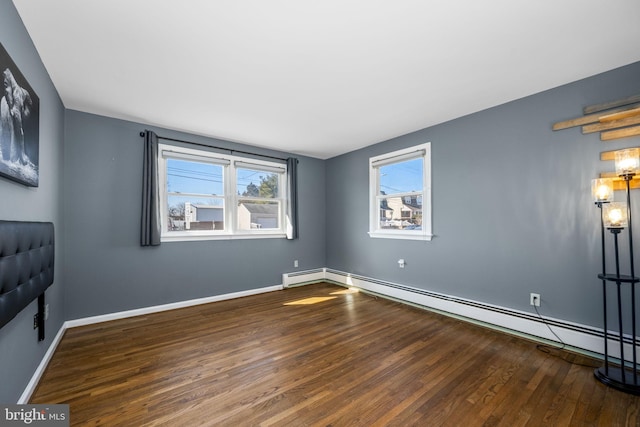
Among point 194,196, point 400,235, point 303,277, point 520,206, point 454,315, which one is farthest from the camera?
point 303,277

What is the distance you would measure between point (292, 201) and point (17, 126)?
136 inches

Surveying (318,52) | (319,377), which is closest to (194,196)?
(318,52)

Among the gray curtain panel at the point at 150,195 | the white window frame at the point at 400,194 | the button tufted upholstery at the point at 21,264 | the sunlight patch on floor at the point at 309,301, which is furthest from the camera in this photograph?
the sunlight patch on floor at the point at 309,301

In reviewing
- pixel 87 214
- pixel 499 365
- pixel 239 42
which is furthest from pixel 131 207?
pixel 499 365

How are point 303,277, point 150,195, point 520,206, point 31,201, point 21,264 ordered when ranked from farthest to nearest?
point 303,277, point 150,195, point 520,206, point 31,201, point 21,264

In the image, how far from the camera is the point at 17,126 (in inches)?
61.4

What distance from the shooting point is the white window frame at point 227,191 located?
3614 millimetres

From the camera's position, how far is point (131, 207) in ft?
11.0

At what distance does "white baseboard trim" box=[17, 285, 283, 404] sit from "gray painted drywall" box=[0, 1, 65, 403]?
2.5 inches

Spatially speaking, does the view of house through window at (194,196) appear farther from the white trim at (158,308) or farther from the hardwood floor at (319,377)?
the hardwood floor at (319,377)

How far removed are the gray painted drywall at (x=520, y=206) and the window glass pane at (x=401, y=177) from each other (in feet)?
0.91

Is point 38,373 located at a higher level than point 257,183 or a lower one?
lower

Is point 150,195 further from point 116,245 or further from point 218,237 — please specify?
point 218,237

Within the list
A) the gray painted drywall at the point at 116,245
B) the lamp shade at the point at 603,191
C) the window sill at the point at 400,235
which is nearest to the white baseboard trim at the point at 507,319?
the window sill at the point at 400,235
